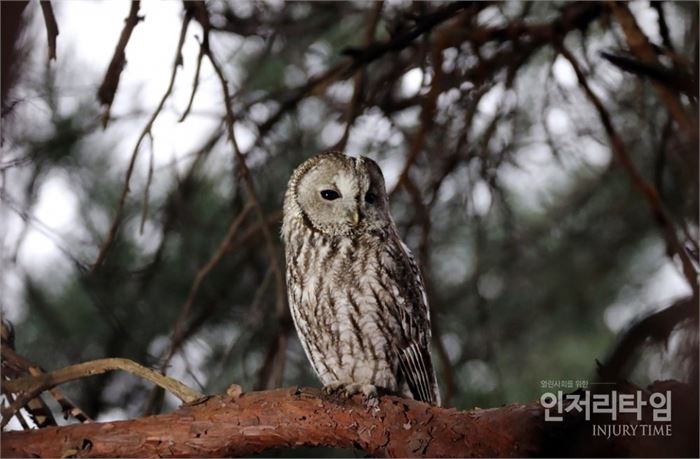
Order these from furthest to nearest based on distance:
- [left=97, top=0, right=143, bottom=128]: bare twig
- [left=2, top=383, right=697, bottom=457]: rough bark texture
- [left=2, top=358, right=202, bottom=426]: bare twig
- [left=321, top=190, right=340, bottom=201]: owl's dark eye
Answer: [left=321, top=190, right=340, bottom=201]: owl's dark eye → [left=97, top=0, right=143, bottom=128]: bare twig → [left=2, top=358, right=202, bottom=426]: bare twig → [left=2, top=383, right=697, bottom=457]: rough bark texture

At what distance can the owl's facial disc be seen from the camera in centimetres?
171

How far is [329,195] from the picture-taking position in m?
1.77

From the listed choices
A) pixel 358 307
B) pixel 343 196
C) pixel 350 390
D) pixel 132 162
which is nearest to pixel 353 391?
pixel 350 390

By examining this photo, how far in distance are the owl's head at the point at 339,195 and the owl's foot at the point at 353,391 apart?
34cm

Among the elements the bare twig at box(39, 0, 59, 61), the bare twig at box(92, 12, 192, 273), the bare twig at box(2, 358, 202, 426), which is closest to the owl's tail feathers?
the bare twig at box(2, 358, 202, 426)

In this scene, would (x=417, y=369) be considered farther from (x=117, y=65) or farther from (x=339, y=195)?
(x=117, y=65)

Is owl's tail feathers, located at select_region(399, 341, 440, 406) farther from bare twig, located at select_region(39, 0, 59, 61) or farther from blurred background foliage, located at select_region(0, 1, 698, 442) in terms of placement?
bare twig, located at select_region(39, 0, 59, 61)

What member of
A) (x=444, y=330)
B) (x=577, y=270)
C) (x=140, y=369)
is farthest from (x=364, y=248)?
(x=577, y=270)

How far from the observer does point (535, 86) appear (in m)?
2.92

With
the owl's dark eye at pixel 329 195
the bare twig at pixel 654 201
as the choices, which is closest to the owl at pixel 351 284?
the owl's dark eye at pixel 329 195

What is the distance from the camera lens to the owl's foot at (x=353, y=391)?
150 centimetres

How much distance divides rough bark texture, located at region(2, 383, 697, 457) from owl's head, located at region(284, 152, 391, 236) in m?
0.40

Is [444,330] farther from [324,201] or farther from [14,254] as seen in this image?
[14,254]

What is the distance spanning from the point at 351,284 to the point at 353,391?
12.2 inches
